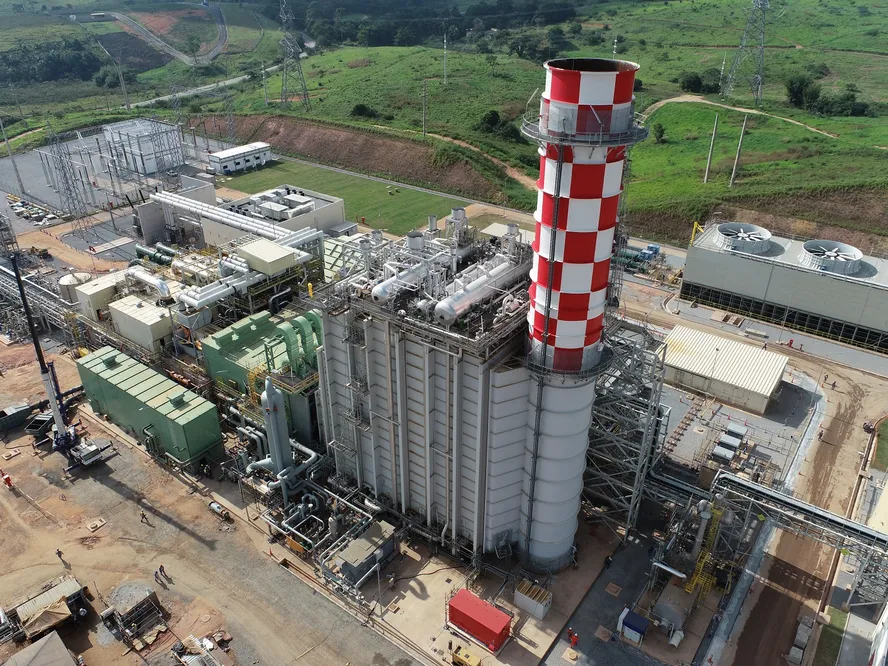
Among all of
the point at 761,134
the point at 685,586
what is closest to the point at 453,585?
the point at 685,586

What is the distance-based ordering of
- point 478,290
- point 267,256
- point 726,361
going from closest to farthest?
point 478,290, point 267,256, point 726,361

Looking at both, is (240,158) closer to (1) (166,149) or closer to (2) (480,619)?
(1) (166,149)

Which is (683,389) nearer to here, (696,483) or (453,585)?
(696,483)

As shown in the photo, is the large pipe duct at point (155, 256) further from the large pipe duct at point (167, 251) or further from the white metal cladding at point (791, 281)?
the white metal cladding at point (791, 281)

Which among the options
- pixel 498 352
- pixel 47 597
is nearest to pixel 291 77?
pixel 47 597

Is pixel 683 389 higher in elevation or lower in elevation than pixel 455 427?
lower

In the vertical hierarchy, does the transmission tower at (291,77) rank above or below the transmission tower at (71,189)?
above

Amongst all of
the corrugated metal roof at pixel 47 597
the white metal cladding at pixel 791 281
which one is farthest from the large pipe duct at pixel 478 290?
the white metal cladding at pixel 791 281
